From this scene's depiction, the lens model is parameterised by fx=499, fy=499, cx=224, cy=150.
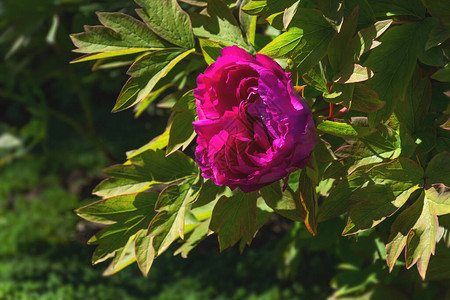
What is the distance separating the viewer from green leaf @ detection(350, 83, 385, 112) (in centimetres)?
84

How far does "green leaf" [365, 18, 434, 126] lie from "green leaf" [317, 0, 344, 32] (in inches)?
3.7

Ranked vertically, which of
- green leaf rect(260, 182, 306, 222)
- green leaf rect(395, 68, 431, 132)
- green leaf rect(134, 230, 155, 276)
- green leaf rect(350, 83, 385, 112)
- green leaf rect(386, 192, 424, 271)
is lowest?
green leaf rect(134, 230, 155, 276)

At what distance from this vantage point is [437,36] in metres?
0.88

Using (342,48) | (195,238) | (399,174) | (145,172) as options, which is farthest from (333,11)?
(195,238)

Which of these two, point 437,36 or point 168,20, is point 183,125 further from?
point 437,36

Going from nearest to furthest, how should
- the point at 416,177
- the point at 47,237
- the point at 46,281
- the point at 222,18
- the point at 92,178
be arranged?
the point at 416,177, the point at 222,18, the point at 46,281, the point at 47,237, the point at 92,178

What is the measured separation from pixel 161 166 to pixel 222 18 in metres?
0.35

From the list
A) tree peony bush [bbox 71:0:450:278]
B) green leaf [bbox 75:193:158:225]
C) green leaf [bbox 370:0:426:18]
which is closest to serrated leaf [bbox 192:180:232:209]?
tree peony bush [bbox 71:0:450:278]

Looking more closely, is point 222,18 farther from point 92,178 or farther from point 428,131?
point 92,178

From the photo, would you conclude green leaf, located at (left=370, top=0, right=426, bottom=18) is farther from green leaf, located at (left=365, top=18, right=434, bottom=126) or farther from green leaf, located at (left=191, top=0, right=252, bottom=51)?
green leaf, located at (left=191, top=0, right=252, bottom=51)

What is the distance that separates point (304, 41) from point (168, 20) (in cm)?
30

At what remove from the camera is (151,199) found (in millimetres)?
1088

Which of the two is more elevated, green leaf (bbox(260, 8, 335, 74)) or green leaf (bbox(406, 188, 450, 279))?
green leaf (bbox(260, 8, 335, 74))

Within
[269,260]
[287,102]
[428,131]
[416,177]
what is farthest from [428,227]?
[269,260]
